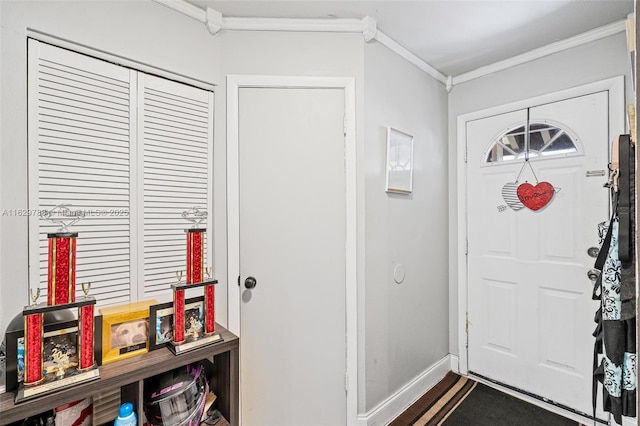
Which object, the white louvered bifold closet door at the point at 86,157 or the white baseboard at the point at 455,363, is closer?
the white louvered bifold closet door at the point at 86,157

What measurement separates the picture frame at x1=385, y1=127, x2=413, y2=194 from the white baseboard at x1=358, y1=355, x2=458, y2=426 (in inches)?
54.3

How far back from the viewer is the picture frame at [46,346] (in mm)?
1060

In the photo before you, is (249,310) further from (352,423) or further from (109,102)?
(109,102)

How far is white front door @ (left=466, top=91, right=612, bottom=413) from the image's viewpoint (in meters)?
2.00

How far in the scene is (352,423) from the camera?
1.84 metres

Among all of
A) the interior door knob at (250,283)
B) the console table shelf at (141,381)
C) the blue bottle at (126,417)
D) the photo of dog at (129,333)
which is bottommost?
the blue bottle at (126,417)

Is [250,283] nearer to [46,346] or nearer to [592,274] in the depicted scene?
[46,346]

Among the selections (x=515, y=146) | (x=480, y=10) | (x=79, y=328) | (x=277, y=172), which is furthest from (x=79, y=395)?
(x=515, y=146)

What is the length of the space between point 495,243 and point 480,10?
159cm

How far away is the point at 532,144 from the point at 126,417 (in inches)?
110

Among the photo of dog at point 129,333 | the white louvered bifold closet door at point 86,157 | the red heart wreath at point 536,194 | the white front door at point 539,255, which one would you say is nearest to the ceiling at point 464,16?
the white front door at point 539,255

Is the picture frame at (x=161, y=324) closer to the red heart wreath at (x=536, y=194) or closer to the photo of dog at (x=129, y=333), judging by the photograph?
the photo of dog at (x=129, y=333)

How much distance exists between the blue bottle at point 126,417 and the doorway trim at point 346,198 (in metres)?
0.58

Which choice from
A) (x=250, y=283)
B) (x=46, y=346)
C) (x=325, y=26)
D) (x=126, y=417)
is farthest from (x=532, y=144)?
(x=46, y=346)
